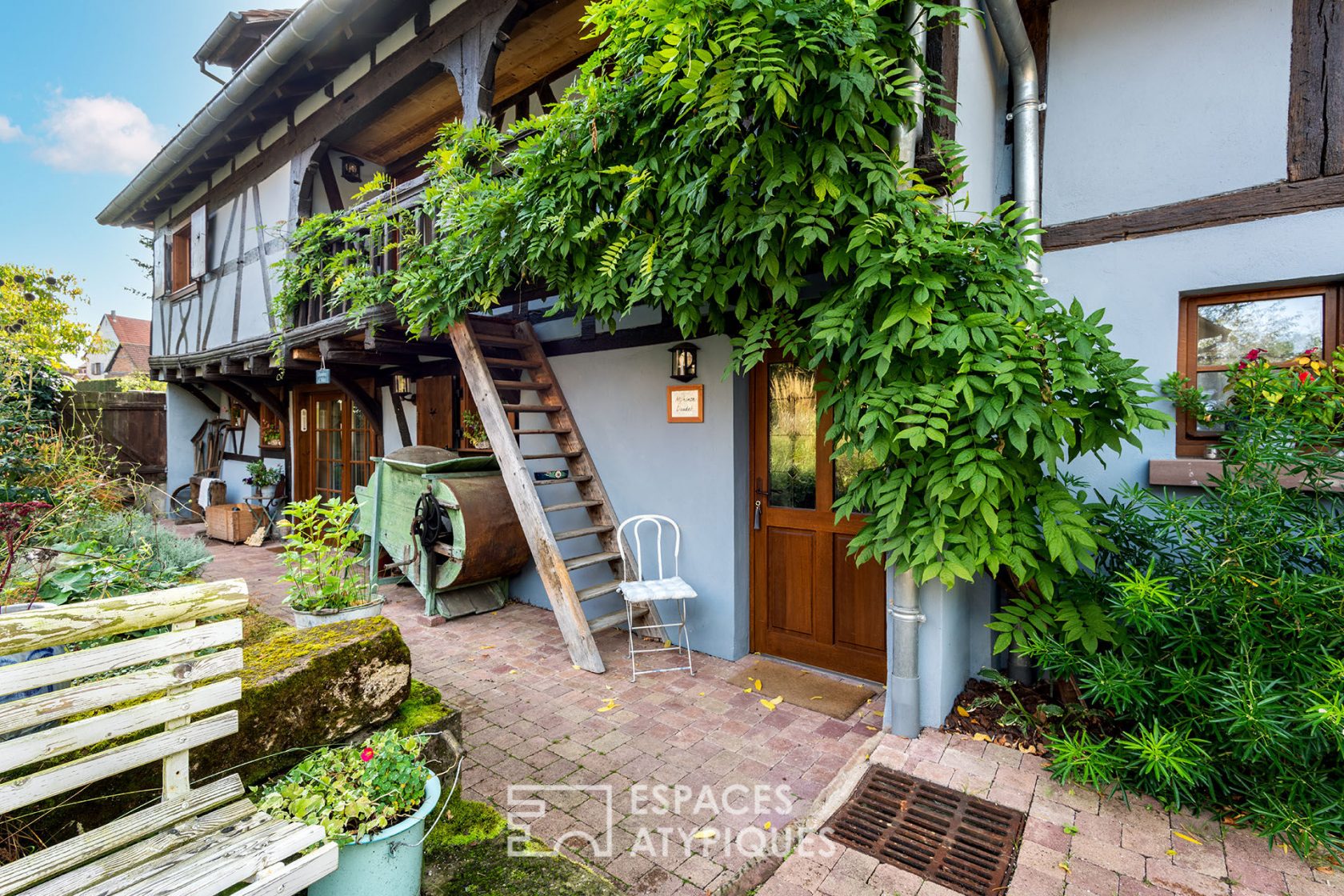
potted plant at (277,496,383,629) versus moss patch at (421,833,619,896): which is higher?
potted plant at (277,496,383,629)

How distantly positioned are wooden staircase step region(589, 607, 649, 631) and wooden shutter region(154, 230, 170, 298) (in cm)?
982

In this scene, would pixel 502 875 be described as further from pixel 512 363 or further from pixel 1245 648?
pixel 512 363

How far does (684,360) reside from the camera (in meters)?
3.76

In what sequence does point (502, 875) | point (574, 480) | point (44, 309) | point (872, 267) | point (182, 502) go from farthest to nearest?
point (44, 309) → point (182, 502) → point (574, 480) → point (872, 267) → point (502, 875)

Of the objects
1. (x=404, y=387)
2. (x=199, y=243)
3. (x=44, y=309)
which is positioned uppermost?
(x=199, y=243)

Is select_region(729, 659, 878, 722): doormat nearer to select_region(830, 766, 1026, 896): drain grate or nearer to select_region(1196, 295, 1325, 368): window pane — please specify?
select_region(830, 766, 1026, 896): drain grate

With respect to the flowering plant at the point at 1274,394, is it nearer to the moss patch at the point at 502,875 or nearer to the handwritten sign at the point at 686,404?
the handwritten sign at the point at 686,404

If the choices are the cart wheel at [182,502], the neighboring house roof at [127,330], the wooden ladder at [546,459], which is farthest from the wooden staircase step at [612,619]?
the neighboring house roof at [127,330]

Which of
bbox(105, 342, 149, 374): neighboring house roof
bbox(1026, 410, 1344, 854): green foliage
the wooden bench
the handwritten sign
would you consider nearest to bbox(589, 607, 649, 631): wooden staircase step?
the handwritten sign

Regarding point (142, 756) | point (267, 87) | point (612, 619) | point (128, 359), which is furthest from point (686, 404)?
point (128, 359)

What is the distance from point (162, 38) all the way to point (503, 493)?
21.1m

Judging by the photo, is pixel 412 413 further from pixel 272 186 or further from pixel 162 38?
pixel 162 38

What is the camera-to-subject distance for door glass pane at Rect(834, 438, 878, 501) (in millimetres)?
3393

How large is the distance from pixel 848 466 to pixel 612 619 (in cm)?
180
